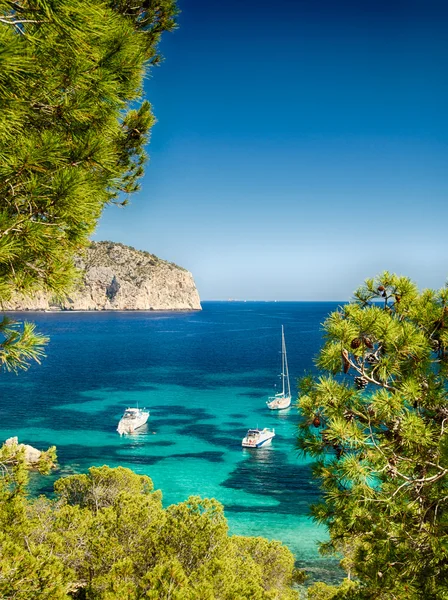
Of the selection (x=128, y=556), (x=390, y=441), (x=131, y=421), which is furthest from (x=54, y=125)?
(x=131, y=421)

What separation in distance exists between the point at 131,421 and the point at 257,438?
34.3ft

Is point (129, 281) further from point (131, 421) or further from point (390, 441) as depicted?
point (390, 441)

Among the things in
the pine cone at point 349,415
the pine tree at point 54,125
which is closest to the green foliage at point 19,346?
the pine tree at point 54,125

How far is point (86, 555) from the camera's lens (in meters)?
7.41

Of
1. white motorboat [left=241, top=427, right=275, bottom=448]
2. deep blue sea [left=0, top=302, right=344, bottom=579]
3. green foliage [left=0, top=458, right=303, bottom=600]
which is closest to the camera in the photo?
green foliage [left=0, top=458, right=303, bottom=600]

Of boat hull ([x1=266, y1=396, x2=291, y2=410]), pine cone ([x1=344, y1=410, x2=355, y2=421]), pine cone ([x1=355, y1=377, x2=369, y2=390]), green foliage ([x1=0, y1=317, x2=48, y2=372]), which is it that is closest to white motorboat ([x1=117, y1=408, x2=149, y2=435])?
boat hull ([x1=266, y1=396, x2=291, y2=410])

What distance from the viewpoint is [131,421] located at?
108 ft

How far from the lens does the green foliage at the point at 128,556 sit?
170 inches

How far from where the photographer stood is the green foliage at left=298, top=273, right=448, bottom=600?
3.76m

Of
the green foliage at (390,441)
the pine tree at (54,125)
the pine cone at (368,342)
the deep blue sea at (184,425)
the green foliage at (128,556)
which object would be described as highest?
the pine tree at (54,125)

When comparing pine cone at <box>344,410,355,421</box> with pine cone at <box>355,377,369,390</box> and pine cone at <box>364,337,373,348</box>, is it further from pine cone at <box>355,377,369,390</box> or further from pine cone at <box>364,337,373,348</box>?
pine cone at <box>364,337,373,348</box>

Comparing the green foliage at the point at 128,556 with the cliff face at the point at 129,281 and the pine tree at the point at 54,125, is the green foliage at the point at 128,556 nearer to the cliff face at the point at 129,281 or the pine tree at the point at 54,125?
the pine tree at the point at 54,125

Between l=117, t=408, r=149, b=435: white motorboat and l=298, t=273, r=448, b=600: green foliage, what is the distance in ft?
100

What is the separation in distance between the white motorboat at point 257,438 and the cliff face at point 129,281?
12213 centimetres
